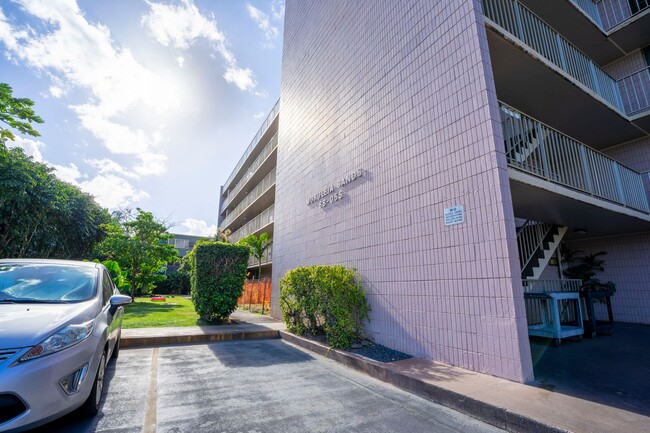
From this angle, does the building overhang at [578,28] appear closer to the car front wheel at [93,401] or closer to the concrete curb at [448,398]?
the concrete curb at [448,398]

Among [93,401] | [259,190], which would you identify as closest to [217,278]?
[93,401]

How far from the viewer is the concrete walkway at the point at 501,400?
8.61 ft

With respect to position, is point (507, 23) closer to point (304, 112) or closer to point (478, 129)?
point (478, 129)

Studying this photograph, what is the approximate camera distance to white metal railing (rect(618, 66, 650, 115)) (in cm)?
884

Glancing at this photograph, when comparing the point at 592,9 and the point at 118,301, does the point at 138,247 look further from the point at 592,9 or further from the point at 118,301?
the point at 592,9

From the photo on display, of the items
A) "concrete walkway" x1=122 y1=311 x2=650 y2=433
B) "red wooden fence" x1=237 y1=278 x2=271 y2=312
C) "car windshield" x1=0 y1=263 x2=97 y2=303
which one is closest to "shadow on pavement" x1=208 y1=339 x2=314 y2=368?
"concrete walkway" x1=122 y1=311 x2=650 y2=433

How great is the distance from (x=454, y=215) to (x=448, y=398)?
262 centimetres

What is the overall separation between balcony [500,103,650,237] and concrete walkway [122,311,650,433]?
3180 mm

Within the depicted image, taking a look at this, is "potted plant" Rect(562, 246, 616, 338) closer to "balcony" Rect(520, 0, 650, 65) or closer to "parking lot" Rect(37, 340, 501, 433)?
"balcony" Rect(520, 0, 650, 65)

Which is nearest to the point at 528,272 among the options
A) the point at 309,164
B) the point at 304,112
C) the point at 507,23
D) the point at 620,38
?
the point at 507,23

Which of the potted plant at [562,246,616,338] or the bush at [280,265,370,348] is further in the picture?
the potted plant at [562,246,616,338]

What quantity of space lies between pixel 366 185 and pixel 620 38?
9.52 m

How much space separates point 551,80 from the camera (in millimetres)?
6664

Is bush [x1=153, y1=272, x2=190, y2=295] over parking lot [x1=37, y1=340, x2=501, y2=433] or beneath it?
over
